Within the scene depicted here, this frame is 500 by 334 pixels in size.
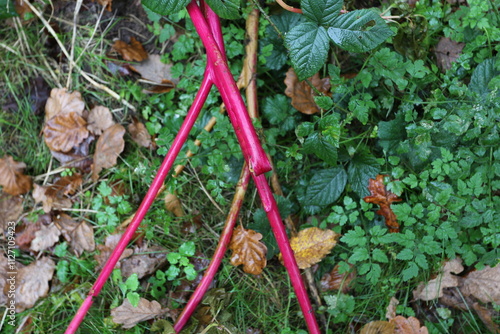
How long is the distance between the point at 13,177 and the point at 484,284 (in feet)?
7.22

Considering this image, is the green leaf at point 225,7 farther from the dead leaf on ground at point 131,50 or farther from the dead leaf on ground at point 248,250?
the dead leaf on ground at point 248,250

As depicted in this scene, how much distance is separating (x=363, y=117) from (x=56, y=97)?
1.47 m

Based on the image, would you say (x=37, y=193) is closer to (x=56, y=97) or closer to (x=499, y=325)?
(x=56, y=97)

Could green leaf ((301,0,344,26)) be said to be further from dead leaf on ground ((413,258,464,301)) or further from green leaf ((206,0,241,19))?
dead leaf on ground ((413,258,464,301))

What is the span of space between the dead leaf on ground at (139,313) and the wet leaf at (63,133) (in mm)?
817

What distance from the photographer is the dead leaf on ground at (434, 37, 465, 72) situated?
1.90m

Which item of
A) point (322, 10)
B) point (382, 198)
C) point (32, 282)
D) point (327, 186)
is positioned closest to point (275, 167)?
point (327, 186)

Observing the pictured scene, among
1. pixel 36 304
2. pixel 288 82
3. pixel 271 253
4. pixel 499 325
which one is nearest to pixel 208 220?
pixel 271 253

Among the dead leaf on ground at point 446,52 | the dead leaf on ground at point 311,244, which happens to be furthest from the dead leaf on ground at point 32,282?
the dead leaf on ground at point 446,52

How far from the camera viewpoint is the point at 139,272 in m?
2.01

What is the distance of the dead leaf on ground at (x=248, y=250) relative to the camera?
189 centimetres

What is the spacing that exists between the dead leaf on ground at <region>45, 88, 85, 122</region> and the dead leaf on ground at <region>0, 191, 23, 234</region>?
0.43 m

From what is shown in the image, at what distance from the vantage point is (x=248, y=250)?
1897mm

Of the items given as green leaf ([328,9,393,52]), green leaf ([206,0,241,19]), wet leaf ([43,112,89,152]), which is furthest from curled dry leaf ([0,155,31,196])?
green leaf ([328,9,393,52])
